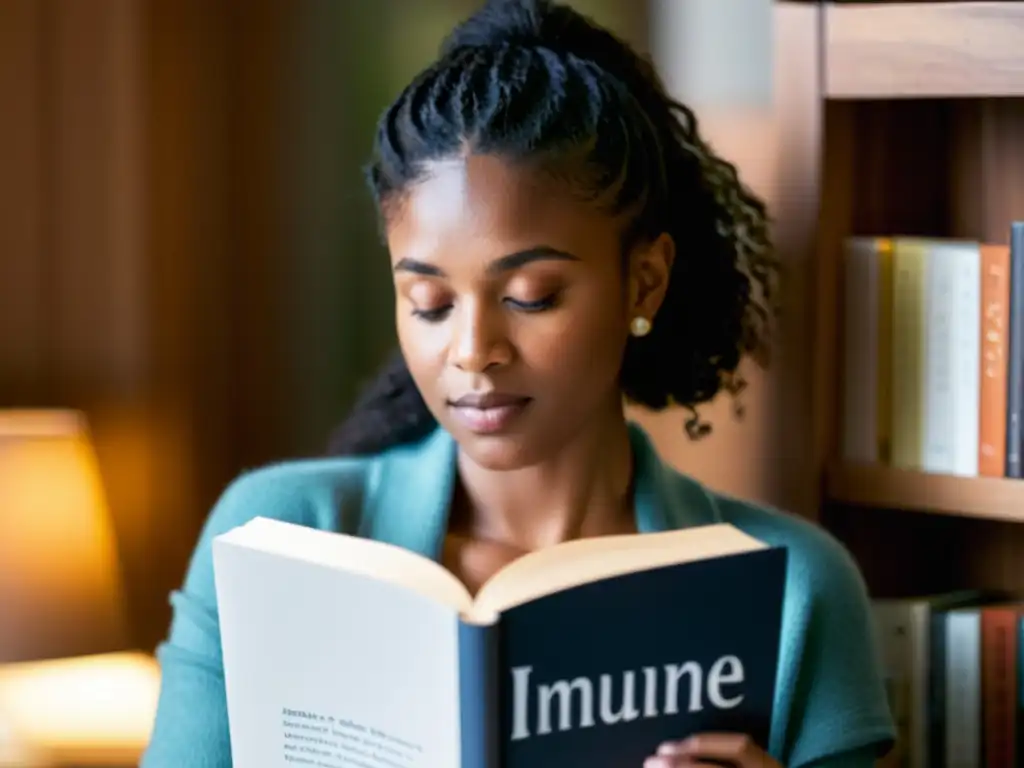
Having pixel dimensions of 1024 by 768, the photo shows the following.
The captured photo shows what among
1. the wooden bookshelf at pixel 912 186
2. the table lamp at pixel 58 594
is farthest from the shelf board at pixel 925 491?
the table lamp at pixel 58 594

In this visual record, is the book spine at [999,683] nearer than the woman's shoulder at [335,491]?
No

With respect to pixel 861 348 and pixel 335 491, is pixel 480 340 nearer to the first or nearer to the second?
pixel 335 491

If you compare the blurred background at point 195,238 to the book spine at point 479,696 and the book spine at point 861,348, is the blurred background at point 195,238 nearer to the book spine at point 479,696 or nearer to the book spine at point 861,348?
the book spine at point 861,348

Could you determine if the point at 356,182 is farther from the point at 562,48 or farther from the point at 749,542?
the point at 749,542

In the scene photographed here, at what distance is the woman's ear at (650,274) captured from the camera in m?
1.10

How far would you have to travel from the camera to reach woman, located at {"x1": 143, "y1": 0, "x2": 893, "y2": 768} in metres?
1.03

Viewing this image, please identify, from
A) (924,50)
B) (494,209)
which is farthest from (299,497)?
(924,50)

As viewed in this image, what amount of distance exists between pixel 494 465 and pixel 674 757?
266mm

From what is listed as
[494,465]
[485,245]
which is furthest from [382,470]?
[485,245]

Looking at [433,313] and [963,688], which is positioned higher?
[433,313]

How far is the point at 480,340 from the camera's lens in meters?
1.02

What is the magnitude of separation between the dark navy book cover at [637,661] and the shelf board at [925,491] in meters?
0.46

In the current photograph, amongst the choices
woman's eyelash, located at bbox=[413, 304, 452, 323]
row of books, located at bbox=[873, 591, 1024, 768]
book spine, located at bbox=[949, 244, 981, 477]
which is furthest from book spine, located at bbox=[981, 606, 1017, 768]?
woman's eyelash, located at bbox=[413, 304, 452, 323]

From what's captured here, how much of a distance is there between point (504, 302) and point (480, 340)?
0.12 ft
